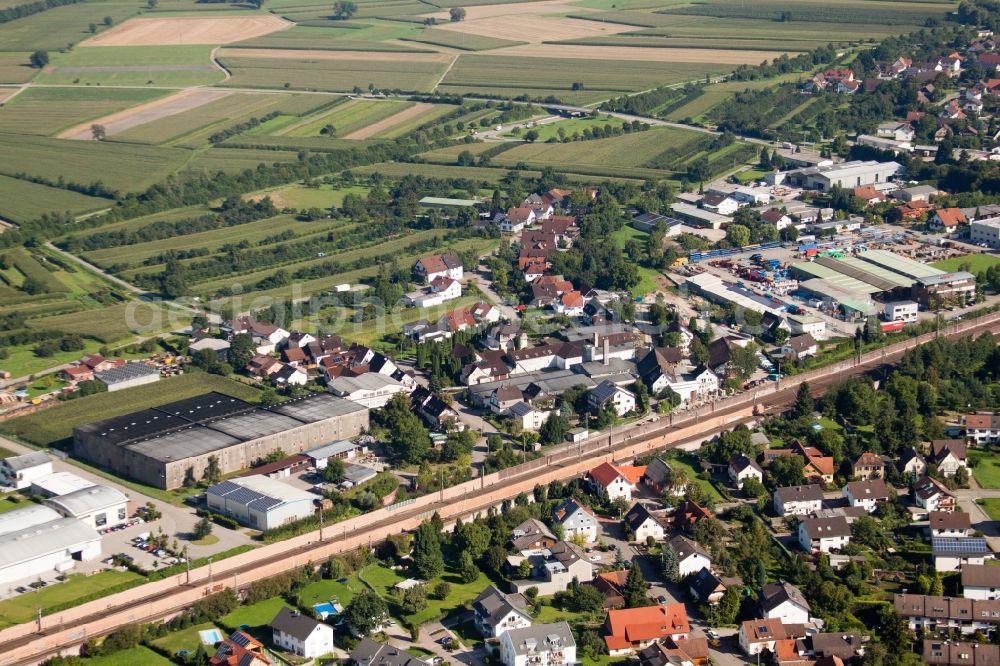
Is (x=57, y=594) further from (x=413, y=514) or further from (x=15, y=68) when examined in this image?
(x=15, y=68)

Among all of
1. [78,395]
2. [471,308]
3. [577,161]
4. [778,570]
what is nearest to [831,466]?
[778,570]

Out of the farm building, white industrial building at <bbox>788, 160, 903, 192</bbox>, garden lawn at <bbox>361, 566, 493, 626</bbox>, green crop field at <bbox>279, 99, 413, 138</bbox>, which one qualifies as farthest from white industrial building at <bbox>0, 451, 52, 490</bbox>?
green crop field at <bbox>279, 99, 413, 138</bbox>

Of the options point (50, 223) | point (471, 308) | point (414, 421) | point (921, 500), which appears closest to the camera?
point (921, 500)

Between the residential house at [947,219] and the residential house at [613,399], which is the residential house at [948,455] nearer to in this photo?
the residential house at [613,399]

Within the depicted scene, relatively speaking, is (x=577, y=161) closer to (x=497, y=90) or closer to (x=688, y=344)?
(x=497, y=90)

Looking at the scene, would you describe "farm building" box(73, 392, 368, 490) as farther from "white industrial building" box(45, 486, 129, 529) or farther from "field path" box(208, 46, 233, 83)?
"field path" box(208, 46, 233, 83)

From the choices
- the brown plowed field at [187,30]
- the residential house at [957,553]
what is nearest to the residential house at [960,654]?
the residential house at [957,553]

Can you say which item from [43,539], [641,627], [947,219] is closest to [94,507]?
[43,539]
